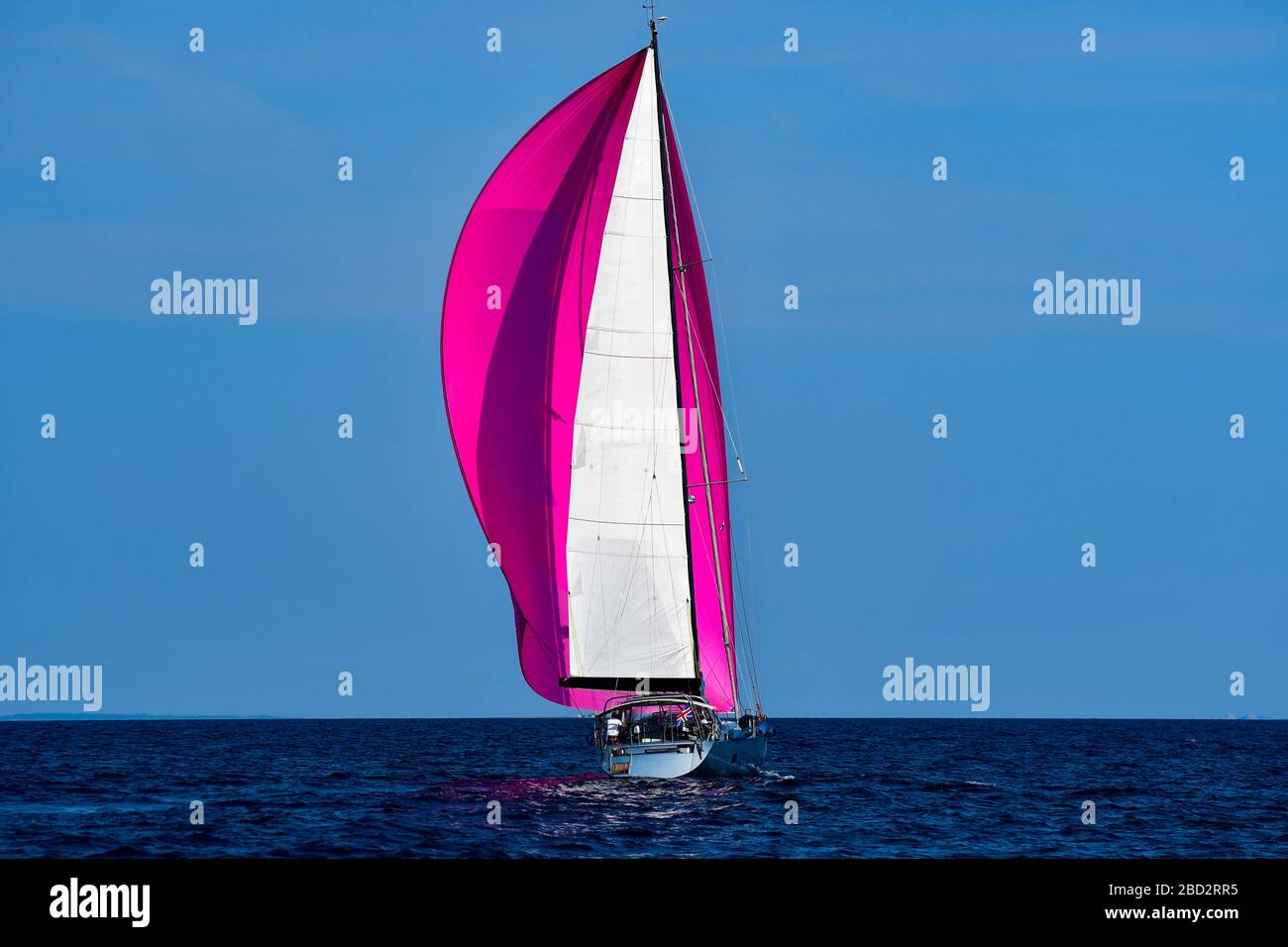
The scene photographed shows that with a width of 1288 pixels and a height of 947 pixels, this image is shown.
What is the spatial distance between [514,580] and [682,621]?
3.66 metres

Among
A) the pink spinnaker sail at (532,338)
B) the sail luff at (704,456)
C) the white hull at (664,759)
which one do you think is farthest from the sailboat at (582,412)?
the sail luff at (704,456)

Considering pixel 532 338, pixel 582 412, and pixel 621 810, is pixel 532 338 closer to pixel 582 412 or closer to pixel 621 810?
pixel 582 412

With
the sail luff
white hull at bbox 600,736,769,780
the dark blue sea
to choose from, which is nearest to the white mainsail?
the sail luff

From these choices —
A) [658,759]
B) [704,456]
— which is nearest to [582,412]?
[704,456]

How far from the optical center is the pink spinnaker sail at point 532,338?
33.4m

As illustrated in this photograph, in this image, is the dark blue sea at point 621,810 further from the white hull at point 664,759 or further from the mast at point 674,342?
the mast at point 674,342

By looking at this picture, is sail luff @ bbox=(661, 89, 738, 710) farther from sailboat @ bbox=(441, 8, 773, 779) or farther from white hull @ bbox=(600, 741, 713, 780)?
white hull @ bbox=(600, 741, 713, 780)

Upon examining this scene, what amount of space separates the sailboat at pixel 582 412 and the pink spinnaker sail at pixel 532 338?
0.03 metres

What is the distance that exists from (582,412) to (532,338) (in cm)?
186

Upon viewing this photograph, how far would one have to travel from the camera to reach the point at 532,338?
33375mm

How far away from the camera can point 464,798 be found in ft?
118
